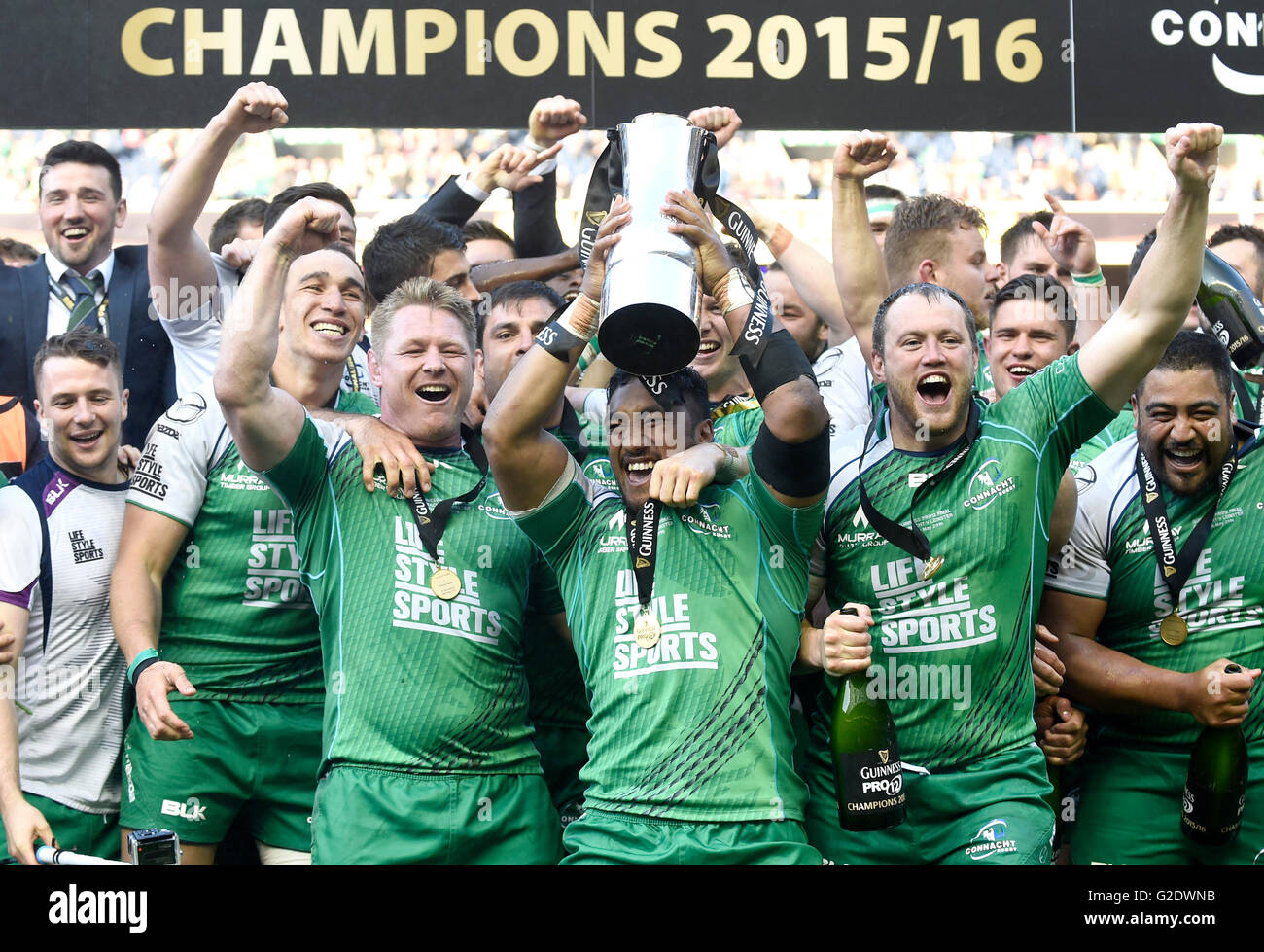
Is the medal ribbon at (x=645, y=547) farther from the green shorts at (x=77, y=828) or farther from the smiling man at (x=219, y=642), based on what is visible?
the green shorts at (x=77, y=828)

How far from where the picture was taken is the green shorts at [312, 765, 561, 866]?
10.9 feet

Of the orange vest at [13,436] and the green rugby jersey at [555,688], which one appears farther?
the orange vest at [13,436]

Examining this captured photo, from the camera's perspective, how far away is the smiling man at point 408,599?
3.34 meters

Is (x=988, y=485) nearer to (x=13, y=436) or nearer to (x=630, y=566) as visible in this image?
(x=630, y=566)

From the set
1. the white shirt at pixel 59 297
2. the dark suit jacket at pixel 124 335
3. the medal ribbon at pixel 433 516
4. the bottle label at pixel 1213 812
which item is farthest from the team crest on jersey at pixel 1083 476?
the white shirt at pixel 59 297

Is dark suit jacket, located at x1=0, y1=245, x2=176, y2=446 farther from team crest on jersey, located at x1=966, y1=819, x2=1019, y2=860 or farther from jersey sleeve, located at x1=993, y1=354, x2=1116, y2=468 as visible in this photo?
team crest on jersey, located at x1=966, y1=819, x2=1019, y2=860

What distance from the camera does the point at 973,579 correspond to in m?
3.34

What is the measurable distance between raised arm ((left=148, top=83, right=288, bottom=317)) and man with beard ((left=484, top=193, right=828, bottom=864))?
1.02m

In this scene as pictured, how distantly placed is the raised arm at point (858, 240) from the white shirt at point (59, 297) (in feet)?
7.25
